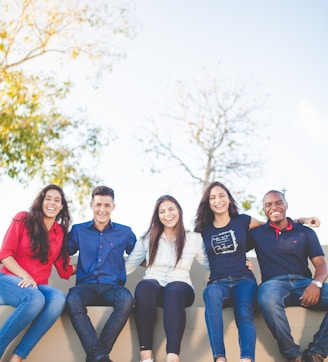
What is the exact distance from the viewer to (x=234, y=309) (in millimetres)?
3090

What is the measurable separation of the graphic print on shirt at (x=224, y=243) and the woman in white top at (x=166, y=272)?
144mm

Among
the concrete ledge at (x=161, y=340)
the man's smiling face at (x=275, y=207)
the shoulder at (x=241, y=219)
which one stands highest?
the man's smiling face at (x=275, y=207)

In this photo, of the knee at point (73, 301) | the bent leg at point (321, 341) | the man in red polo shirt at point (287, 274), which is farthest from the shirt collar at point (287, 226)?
the knee at point (73, 301)

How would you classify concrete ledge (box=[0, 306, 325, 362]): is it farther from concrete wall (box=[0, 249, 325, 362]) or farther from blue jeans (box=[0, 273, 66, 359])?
blue jeans (box=[0, 273, 66, 359])

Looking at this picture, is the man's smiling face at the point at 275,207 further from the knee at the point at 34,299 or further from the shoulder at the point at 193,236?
the knee at the point at 34,299

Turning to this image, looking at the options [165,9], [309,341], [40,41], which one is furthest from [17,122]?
[309,341]

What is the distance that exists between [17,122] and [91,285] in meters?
5.78

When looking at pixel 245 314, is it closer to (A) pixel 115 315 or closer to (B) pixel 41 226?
(A) pixel 115 315

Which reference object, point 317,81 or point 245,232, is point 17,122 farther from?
point 317,81

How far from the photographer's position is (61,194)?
11.8ft

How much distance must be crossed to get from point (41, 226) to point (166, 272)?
0.91 m

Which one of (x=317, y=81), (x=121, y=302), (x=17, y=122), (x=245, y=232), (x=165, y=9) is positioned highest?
(x=165, y=9)

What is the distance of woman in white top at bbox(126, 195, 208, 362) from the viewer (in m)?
3.02

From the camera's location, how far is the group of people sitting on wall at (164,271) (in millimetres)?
2992
